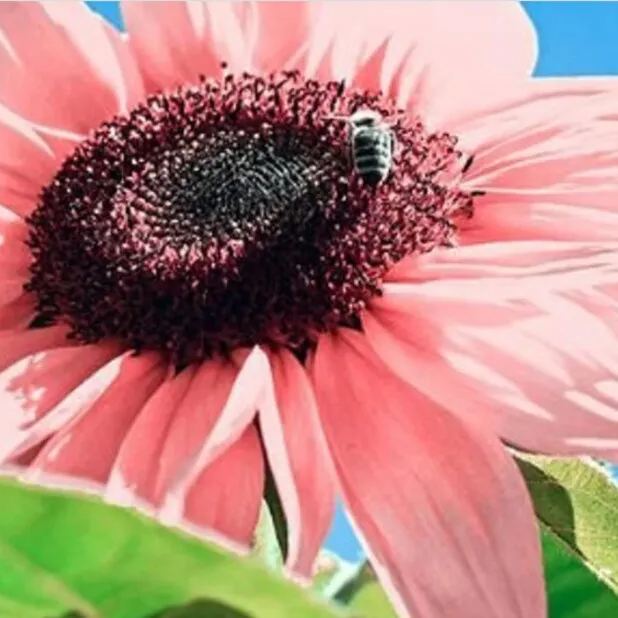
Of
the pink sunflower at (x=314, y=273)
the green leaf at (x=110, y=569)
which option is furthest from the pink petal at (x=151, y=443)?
the green leaf at (x=110, y=569)

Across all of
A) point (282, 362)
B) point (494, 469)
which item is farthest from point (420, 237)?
point (494, 469)

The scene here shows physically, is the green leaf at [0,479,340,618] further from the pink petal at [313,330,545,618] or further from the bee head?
the bee head

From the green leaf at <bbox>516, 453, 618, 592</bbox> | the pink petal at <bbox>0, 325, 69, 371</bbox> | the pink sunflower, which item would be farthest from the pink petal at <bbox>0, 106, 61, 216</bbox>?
the green leaf at <bbox>516, 453, 618, 592</bbox>

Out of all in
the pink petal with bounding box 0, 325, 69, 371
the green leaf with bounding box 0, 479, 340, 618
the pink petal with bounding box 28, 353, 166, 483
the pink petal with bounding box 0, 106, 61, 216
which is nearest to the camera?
the green leaf with bounding box 0, 479, 340, 618

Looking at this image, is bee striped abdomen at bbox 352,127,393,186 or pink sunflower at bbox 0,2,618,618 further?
bee striped abdomen at bbox 352,127,393,186

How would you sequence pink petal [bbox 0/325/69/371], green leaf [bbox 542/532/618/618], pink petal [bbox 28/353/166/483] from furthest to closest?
pink petal [bbox 0/325/69/371] < pink petal [bbox 28/353/166/483] < green leaf [bbox 542/532/618/618]

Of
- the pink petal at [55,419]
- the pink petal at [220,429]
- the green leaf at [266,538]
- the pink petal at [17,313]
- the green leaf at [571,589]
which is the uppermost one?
the pink petal at [17,313]

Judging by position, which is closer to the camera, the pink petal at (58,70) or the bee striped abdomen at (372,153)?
the bee striped abdomen at (372,153)

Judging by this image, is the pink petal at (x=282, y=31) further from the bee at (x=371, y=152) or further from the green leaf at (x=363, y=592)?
the green leaf at (x=363, y=592)
